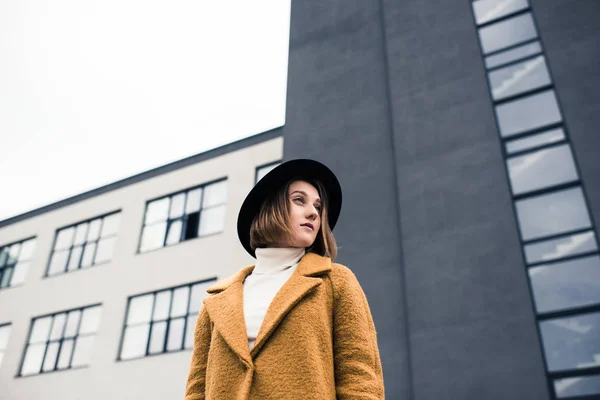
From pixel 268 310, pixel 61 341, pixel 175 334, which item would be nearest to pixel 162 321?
pixel 175 334

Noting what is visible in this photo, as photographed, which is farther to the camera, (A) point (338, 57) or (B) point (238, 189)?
(B) point (238, 189)

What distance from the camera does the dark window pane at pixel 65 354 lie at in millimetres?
17781

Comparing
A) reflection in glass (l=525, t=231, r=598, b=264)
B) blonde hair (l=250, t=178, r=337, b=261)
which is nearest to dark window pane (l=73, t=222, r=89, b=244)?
reflection in glass (l=525, t=231, r=598, b=264)

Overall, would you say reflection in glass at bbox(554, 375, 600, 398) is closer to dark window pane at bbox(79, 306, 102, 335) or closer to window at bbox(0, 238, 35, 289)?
dark window pane at bbox(79, 306, 102, 335)

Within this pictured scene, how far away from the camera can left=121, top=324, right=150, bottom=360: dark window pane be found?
638 inches

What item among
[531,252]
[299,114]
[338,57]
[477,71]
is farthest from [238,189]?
[531,252]

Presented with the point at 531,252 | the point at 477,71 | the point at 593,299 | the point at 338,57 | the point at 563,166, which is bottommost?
the point at 593,299

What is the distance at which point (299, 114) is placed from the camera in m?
13.9

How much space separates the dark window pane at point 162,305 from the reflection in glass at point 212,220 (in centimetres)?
232

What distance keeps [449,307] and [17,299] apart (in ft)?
59.7

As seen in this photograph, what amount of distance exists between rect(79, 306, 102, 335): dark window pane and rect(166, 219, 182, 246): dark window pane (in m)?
3.51

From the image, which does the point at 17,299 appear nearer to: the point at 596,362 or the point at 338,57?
the point at 338,57

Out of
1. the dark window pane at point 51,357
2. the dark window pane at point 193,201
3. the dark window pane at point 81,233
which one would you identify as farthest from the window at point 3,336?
the dark window pane at point 193,201

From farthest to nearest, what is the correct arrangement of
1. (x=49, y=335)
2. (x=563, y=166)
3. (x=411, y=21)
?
(x=49, y=335), (x=411, y=21), (x=563, y=166)
